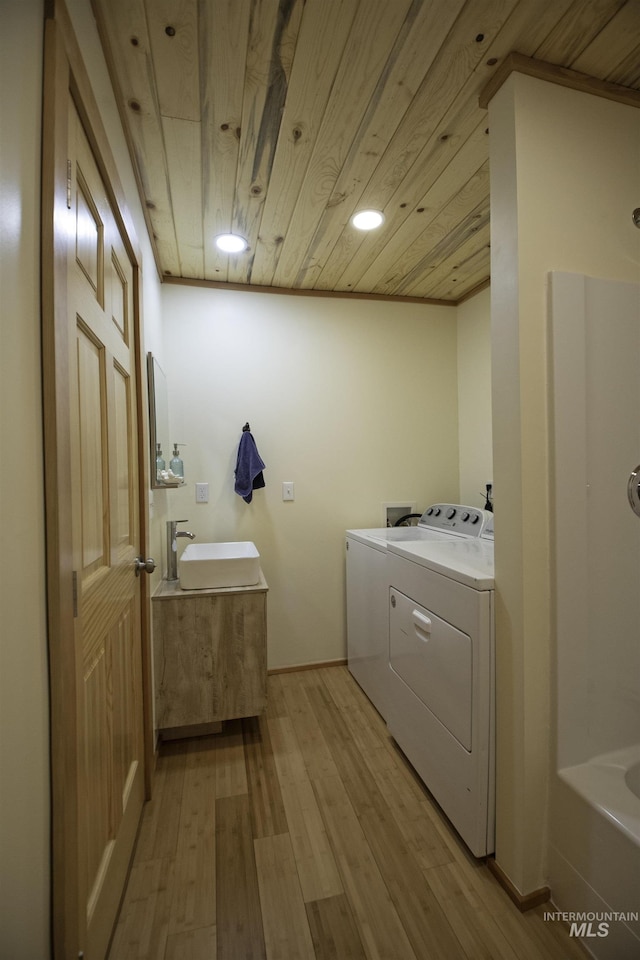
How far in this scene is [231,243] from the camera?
2092 mm

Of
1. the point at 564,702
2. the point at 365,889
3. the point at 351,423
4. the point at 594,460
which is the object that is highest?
the point at 351,423

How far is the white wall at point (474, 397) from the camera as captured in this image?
2588mm

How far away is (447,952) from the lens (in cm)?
108

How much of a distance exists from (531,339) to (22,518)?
1288mm

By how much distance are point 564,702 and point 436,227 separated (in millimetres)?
1996

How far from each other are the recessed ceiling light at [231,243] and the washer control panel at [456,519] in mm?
1821

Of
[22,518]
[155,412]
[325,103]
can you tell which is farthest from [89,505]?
[325,103]

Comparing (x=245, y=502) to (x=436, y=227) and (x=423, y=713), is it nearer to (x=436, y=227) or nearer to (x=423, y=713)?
(x=423, y=713)

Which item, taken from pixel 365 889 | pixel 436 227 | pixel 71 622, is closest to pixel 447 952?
pixel 365 889

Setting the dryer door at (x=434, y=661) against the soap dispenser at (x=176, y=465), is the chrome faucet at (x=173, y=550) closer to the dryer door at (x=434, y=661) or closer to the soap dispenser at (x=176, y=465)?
the soap dispenser at (x=176, y=465)

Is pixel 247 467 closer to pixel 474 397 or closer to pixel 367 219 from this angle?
pixel 367 219

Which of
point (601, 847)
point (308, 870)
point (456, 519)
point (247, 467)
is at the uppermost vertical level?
point (247, 467)

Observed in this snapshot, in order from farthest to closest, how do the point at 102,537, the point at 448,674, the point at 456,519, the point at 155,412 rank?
1. the point at 456,519
2. the point at 155,412
3. the point at 448,674
4. the point at 102,537

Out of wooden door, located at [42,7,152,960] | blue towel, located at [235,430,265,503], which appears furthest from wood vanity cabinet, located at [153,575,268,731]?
blue towel, located at [235,430,265,503]
